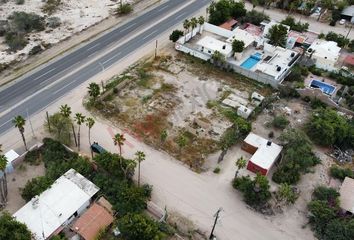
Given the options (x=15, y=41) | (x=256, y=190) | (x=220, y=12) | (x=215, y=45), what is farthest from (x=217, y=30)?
(x=256, y=190)

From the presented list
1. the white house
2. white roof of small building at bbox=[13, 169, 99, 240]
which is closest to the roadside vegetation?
white roof of small building at bbox=[13, 169, 99, 240]

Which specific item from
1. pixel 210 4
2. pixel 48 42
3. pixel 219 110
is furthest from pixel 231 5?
pixel 48 42

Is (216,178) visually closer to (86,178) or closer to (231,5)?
(86,178)

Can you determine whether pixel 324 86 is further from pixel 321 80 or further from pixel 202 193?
pixel 202 193

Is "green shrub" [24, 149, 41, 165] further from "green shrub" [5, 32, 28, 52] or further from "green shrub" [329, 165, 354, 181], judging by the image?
"green shrub" [329, 165, 354, 181]

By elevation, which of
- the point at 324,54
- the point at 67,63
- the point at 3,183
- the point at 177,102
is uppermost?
the point at 324,54

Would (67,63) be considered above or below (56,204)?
below

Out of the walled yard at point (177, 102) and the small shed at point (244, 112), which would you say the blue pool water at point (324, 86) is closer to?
the walled yard at point (177, 102)

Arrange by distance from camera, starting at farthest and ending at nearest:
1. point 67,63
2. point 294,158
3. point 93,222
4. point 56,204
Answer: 1. point 67,63
2. point 294,158
3. point 56,204
4. point 93,222
